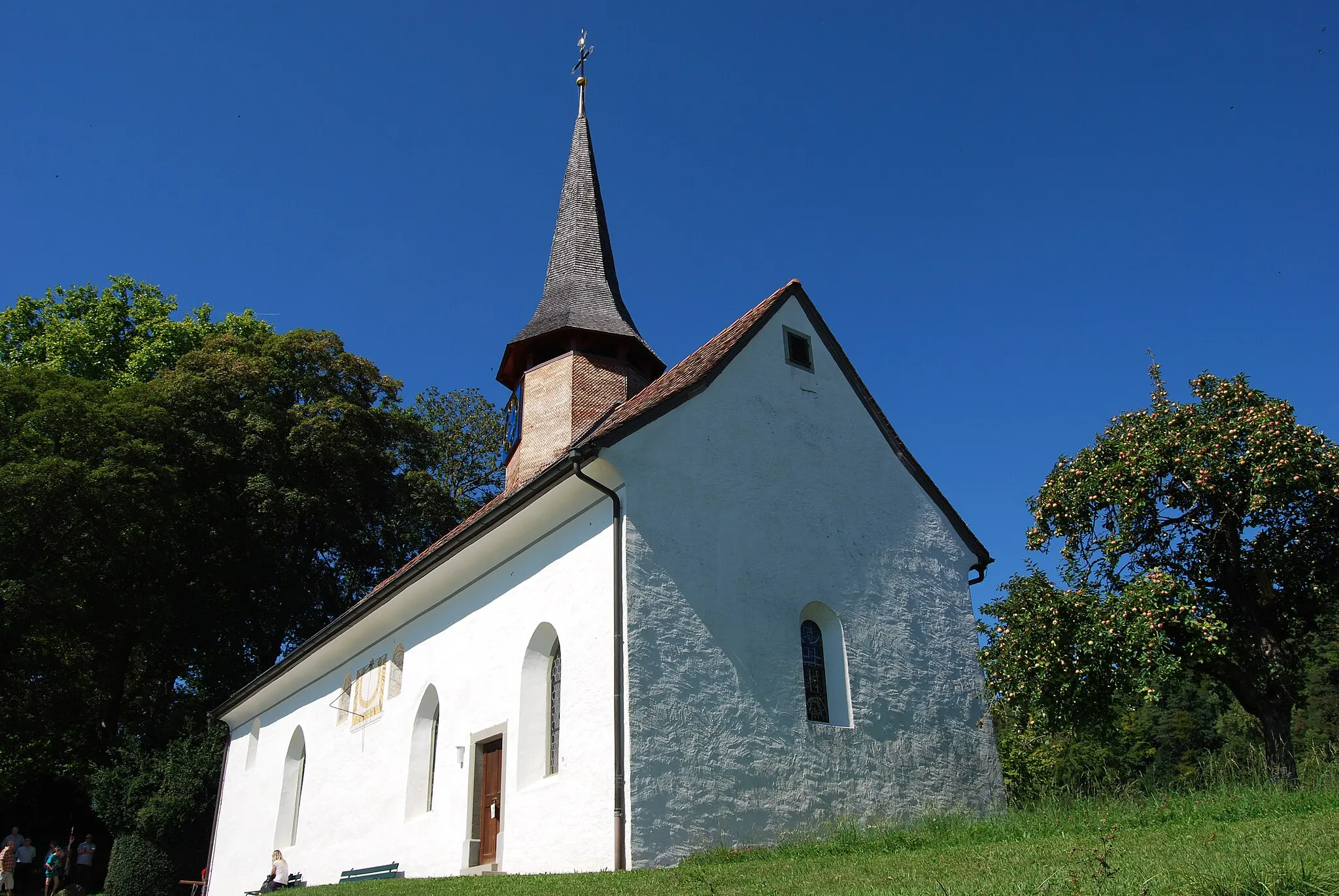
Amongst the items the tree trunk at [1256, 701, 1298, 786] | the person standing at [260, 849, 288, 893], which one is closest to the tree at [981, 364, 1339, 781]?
the tree trunk at [1256, 701, 1298, 786]

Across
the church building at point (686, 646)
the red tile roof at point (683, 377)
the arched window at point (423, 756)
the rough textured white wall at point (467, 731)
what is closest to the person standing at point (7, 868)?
the rough textured white wall at point (467, 731)

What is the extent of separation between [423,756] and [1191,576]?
12.1 meters

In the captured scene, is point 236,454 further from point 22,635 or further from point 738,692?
point 738,692

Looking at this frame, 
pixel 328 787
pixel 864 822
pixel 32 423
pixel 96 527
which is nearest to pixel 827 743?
pixel 864 822

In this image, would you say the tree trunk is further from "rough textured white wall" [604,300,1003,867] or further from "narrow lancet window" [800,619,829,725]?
"narrow lancet window" [800,619,829,725]

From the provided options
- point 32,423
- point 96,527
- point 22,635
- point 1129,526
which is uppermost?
point 32,423

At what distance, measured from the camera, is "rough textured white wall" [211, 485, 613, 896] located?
12.2 meters

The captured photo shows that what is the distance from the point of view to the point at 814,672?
13938mm

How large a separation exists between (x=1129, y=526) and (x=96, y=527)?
23.7 metres

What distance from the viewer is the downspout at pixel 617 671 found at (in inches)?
439

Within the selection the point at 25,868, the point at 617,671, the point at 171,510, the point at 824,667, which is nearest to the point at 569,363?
the point at 824,667

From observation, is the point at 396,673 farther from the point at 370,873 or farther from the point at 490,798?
the point at 490,798

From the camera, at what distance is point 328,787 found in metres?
19.8

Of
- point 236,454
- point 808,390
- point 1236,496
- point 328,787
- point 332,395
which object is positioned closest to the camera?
point 1236,496
